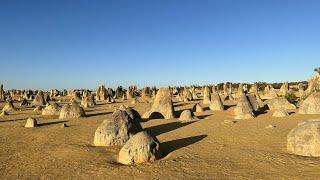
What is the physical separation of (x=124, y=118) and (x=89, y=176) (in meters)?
5.84

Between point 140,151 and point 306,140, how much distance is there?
6368 millimetres

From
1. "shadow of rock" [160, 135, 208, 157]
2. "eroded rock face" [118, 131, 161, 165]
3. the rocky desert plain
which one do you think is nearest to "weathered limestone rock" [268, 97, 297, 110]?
the rocky desert plain

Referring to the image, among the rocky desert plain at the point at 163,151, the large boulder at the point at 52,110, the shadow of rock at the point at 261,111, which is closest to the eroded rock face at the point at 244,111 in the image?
the shadow of rock at the point at 261,111

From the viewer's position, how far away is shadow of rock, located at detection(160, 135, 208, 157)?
1500 centimetres

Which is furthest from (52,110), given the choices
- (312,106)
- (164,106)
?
(312,106)

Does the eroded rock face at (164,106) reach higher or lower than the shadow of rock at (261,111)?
higher

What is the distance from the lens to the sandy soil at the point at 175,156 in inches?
458

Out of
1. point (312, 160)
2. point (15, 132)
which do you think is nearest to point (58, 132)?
point (15, 132)

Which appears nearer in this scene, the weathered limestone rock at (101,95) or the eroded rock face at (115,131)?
the eroded rock face at (115,131)

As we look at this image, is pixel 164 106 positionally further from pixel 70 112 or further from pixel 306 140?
pixel 306 140

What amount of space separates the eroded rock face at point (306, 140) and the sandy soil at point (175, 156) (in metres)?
0.51

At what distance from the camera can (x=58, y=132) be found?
20.3 m

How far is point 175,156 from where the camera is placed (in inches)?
547

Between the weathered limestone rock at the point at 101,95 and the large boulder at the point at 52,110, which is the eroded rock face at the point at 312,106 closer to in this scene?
the large boulder at the point at 52,110
